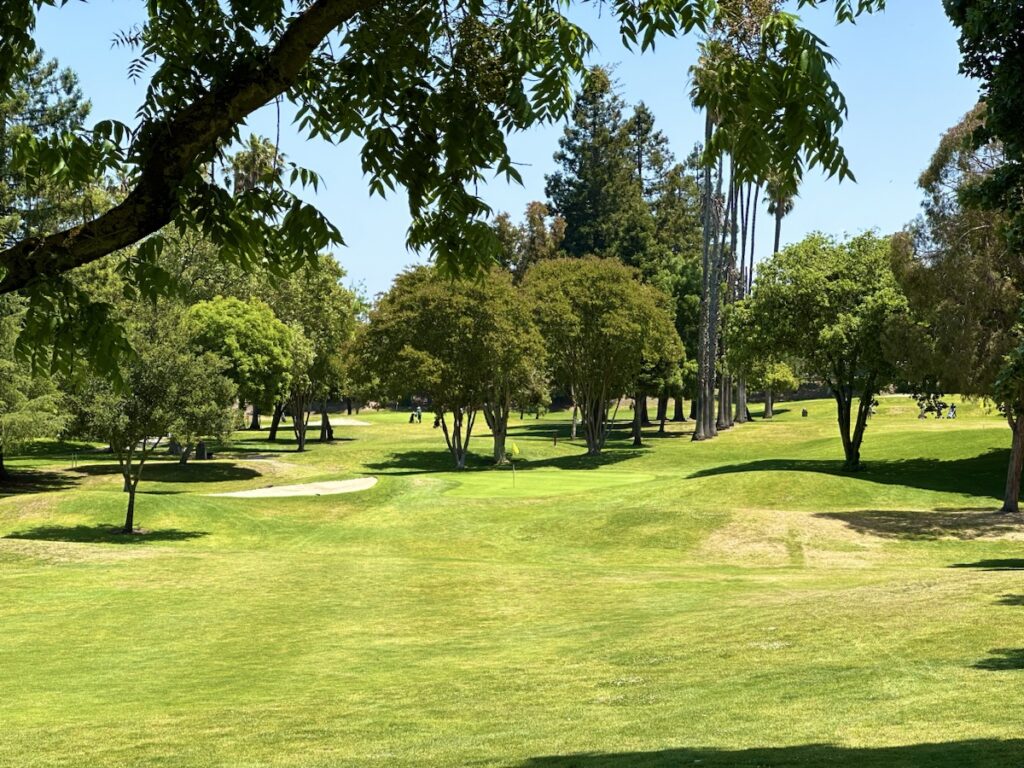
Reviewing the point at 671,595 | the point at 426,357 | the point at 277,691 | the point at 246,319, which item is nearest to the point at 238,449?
the point at 246,319

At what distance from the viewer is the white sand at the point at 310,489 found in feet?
149

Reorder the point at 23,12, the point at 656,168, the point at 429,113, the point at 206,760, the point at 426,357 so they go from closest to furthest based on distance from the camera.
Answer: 1. the point at 23,12
2. the point at 429,113
3. the point at 206,760
4. the point at 426,357
5. the point at 656,168

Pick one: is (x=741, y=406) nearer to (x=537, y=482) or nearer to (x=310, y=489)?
(x=537, y=482)

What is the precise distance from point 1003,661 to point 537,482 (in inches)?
1533

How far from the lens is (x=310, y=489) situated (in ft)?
155

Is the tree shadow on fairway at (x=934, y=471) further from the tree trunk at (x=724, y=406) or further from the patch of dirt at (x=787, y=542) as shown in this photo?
the tree trunk at (x=724, y=406)

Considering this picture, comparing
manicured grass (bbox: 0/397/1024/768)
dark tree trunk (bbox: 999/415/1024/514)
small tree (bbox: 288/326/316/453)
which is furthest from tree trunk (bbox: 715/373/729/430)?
dark tree trunk (bbox: 999/415/1024/514)

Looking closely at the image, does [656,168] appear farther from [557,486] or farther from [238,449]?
[557,486]

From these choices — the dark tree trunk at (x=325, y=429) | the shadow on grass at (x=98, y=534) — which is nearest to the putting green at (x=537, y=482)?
the shadow on grass at (x=98, y=534)

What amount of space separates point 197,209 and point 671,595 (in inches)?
689

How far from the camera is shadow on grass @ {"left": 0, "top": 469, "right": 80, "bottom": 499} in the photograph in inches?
1892

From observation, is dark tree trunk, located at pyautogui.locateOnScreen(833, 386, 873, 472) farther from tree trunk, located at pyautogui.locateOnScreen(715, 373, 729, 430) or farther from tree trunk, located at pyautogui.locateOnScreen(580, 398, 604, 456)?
tree trunk, located at pyautogui.locateOnScreen(715, 373, 729, 430)

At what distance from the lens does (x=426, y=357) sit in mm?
59250

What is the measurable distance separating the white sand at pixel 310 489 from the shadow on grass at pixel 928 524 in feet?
67.1
